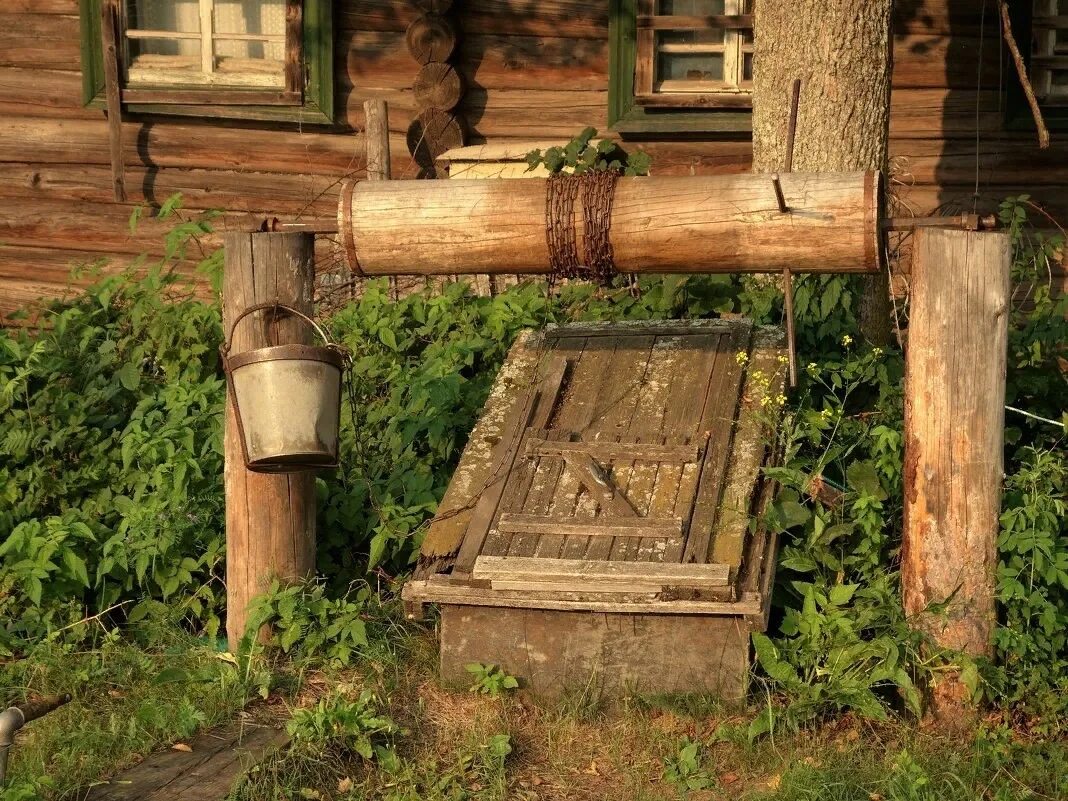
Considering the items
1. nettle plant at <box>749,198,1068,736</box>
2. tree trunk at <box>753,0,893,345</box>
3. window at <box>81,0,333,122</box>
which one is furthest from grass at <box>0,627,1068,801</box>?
window at <box>81,0,333,122</box>

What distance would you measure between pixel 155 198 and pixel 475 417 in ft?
14.0

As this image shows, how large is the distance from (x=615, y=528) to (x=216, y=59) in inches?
225

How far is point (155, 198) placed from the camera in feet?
31.9

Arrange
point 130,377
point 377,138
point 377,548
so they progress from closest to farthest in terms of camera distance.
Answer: point 377,548 < point 130,377 < point 377,138

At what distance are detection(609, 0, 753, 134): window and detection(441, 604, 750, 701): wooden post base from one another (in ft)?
15.7

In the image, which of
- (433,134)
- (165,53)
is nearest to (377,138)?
(433,134)

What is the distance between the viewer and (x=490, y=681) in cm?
490

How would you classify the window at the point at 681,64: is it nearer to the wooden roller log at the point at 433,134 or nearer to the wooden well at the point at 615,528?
the wooden roller log at the point at 433,134

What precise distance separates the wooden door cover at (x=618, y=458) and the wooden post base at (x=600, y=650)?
0.53 ft

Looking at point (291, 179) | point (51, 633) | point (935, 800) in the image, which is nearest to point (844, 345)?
point (935, 800)

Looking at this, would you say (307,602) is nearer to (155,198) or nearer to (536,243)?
(536,243)

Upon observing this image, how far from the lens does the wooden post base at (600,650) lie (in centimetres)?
479

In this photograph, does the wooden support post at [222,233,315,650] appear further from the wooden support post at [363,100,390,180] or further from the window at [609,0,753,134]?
the window at [609,0,753,134]

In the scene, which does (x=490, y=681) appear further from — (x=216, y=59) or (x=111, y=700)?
(x=216, y=59)
